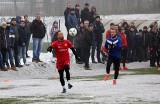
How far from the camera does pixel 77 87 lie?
2273cm

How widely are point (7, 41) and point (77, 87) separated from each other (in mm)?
6139

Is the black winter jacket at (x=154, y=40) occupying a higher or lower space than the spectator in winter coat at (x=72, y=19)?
lower

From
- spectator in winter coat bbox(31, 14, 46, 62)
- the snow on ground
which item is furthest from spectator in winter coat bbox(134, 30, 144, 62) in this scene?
spectator in winter coat bbox(31, 14, 46, 62)

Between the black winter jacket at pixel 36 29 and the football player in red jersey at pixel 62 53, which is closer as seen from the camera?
the football player in red jersey at pixel 62 53

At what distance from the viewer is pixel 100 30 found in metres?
32.9

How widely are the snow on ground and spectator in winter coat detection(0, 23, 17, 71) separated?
0.64 m

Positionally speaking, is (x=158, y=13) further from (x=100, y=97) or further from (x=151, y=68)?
(x=100, y=97)

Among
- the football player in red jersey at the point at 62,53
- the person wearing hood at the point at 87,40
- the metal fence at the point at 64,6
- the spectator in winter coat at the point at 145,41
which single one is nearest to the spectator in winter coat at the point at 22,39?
the person wearing hood at the point at 87,40

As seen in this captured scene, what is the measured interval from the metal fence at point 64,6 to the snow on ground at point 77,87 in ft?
65.2

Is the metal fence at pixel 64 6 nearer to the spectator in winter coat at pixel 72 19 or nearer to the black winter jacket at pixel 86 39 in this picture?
the spectator in winter coat at pixel 72 19

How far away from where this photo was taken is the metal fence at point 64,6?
5141 cm

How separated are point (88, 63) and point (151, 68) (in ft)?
10.3

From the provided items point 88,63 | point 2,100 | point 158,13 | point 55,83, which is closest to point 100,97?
point 2,100

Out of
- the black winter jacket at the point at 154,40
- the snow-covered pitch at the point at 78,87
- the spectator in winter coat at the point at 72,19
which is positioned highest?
the spectator in winter coat at the point at 72,19
